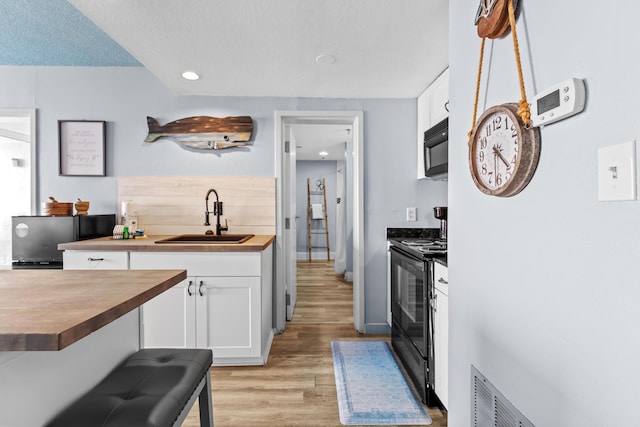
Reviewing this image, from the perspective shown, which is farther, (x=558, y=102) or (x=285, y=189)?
(x=285, y=189)

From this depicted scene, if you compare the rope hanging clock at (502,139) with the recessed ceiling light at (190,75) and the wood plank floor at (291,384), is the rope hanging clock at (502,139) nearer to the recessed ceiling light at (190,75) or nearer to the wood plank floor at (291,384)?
the wood plank floor at (291,384)

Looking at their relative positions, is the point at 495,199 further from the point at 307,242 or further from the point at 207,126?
the point at 307,242

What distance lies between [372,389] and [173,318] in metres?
1.41

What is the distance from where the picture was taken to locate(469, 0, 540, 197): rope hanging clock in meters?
0.90

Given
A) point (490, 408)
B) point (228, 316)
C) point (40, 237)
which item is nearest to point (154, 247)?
point (228, 316)

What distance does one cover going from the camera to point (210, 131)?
2816 millimetres

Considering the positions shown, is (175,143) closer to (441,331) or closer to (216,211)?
(216,211)

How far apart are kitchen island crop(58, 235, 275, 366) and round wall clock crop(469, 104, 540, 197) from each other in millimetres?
1537

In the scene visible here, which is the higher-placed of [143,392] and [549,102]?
[549,102]

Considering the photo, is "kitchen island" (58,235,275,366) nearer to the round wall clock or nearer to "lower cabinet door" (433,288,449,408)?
"lower cabinet door" (433,288,449,408)

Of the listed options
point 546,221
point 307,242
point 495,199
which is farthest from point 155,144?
point 307,242

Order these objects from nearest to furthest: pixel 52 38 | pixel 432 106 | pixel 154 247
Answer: pixel 154 247 < pixel 52 38 < pixel 432 106

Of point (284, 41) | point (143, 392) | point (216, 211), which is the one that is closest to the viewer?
point (143, 392)

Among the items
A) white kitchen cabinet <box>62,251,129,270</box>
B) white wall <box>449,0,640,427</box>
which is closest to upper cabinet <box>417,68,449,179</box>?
white wall <box>449,0,640,427</box>
